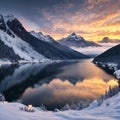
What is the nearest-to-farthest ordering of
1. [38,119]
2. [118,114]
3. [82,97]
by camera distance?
[38,119] < [118,114] < [82,97]

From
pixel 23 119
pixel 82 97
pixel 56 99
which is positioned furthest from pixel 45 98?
pixel 23 119

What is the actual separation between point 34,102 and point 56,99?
18.4 feet

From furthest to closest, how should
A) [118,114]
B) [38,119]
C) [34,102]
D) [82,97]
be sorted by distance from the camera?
[82,97], [34,102], [118,114], [38,119]

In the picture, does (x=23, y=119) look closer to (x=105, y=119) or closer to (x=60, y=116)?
(x=60, y=116)

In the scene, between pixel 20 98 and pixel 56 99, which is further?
pixel 20 98

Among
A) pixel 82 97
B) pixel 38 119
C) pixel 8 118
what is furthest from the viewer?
pixel 82 97

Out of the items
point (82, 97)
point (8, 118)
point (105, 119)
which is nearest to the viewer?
point (8, 118)

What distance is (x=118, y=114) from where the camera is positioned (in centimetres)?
1812

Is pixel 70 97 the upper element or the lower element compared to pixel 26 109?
lower

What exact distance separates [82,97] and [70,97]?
2.93 meters

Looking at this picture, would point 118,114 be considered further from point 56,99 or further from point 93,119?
point 56,99

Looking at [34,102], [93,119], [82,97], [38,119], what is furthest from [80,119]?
[82,97]

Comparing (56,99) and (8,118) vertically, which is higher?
(8,118)

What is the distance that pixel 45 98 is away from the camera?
65.1 meters
